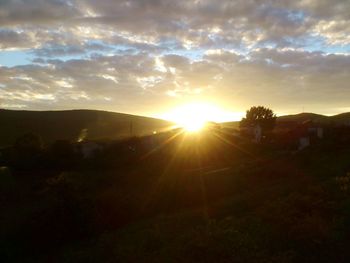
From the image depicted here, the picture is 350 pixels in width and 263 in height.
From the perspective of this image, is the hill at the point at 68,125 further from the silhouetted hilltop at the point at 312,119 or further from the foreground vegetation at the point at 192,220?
the foreground vegetation at the point at 192,220

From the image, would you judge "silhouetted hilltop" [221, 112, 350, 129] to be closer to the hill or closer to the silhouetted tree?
the silhouetted tree

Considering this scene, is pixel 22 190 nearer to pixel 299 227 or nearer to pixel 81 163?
pixel 81 163

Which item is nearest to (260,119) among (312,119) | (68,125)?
(312,119)

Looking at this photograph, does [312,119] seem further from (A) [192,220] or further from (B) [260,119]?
(A) [192,220]

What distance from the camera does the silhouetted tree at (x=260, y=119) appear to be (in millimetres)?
73438

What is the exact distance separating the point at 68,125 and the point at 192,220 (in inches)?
3318

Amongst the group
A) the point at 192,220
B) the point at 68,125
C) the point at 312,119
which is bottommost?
the point at 192,220

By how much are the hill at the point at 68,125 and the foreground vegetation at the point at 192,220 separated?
56.3m

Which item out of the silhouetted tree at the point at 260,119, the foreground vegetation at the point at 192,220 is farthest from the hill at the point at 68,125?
the foreground vegetation at the point at 192,220

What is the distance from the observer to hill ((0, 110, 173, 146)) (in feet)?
271

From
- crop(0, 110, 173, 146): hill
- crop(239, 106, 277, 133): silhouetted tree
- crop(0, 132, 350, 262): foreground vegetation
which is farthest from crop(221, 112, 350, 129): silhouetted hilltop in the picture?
crop(0, 132, 350, 262): foreground vegetation

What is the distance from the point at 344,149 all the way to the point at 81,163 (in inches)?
744

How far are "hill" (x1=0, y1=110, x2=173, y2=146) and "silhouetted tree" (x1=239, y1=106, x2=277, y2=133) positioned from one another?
18.0 meters

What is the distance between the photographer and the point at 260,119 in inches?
2911
